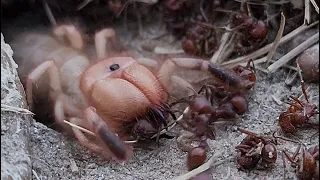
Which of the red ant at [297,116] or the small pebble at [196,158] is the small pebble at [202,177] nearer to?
the small pebble at [196,158]

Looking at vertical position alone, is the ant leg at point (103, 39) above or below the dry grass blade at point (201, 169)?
above

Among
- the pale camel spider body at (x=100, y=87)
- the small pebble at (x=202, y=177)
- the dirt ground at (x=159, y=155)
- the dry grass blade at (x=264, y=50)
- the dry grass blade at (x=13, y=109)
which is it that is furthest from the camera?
the dry grass blade at (x=264, y=50)

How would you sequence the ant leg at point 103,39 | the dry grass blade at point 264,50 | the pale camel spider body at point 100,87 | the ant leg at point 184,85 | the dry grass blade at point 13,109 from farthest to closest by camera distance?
the ant leg at point 103,39, the dry grass blade at point 264,50, the ant leg at point 184,85, the pale camel spider body at point 100,87, the dry grass blade at point 13,109

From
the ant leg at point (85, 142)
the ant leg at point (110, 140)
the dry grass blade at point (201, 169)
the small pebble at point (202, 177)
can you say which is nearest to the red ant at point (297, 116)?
the dry grass blade at point (201, 169)

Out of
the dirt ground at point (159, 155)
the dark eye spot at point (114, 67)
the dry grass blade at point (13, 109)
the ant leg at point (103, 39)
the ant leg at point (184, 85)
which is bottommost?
the dirt ground at point (159, 155)

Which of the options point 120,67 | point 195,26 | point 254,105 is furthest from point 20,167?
point 195,26

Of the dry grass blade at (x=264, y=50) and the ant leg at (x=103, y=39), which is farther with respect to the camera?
the ant leg at (x=103, y=39)

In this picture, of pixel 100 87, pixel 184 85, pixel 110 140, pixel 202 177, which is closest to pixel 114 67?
pixel 100 87
